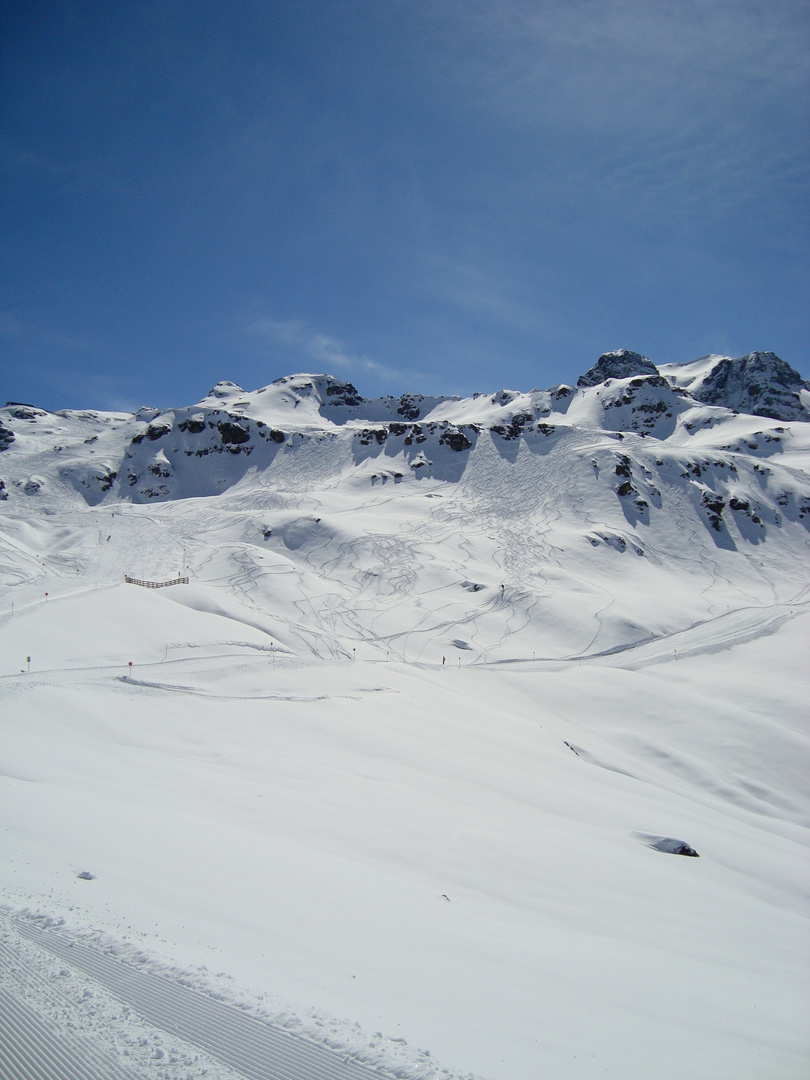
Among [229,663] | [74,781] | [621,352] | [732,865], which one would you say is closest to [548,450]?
[229,663]

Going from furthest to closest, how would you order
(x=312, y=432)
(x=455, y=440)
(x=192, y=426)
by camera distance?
(x=192, y=426) → (x=312, y=432) → (x=455, y=440)

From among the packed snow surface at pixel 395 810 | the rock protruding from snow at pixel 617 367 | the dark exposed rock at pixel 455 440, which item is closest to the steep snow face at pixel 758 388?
the rock protruding from snow at pixel 617 367

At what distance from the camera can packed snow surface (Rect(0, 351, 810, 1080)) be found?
4.95m

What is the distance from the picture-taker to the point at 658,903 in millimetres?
10594

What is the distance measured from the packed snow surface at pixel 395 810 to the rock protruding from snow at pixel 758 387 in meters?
102

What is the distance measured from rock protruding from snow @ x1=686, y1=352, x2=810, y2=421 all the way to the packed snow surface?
334 feet

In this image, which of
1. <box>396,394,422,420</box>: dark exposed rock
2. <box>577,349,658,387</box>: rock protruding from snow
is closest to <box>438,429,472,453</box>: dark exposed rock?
<box>396,394,422,420</box>: dark exposed rock

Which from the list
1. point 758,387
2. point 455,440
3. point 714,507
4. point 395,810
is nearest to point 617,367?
point 758,387

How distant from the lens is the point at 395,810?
11.6 meters

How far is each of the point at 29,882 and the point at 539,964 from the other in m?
6.05

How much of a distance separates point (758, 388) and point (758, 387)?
1.07 ft

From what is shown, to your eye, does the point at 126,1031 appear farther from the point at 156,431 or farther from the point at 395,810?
the point at 156,431

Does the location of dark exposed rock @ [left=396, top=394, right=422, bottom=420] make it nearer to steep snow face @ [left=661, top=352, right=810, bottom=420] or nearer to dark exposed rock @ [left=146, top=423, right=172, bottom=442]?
dark exposed rock @ [left=146, top=423, right=172, bottom=442]

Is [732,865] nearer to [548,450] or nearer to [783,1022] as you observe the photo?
[783,1022]
